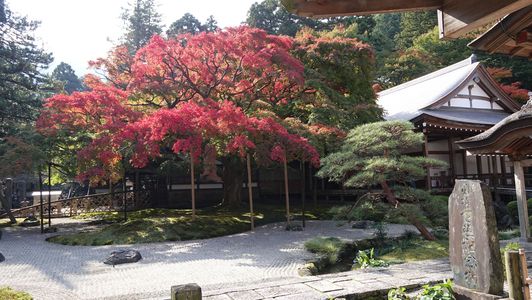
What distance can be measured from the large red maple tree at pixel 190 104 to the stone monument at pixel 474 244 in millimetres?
6742

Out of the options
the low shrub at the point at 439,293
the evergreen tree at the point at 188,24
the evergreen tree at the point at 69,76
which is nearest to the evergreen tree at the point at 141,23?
the evergreen tree at the point at 188,24

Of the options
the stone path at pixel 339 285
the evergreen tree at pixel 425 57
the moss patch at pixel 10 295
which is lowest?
the stone path at pixel 339 285

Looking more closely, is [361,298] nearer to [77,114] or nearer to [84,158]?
[84,158]

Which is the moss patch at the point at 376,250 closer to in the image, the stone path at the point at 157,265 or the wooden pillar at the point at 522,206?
the stone path at the point at 157,265

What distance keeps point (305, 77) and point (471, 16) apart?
12.4 metres

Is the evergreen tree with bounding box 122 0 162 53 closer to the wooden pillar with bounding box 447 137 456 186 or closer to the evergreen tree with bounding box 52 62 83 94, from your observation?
the evergreen tree with bounding box 52 62 83 94

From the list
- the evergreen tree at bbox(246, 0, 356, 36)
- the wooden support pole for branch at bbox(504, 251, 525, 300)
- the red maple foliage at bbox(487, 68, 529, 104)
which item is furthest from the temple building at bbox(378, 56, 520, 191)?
the evergreen tree at bbox(246, 0, 356, 36)

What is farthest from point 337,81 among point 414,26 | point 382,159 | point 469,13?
point 414,26

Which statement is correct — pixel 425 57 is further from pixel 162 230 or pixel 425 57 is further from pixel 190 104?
pixel 162 230

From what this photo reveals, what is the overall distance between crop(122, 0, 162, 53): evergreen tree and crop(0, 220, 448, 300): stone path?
33.7m

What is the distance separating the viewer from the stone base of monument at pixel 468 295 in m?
4.34

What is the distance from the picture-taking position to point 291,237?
443 inches

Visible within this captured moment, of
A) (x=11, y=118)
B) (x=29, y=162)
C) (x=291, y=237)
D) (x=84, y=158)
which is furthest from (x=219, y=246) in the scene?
(x=11, y=118)

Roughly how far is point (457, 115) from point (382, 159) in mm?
10333
